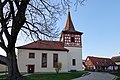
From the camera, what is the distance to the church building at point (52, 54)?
39656mm

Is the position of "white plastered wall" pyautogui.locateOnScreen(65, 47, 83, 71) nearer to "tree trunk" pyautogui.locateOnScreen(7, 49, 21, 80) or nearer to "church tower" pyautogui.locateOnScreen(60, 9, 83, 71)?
"church tower" pyautogui.locateOnScreen(60, 9, 83, 71)

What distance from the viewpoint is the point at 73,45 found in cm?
4584

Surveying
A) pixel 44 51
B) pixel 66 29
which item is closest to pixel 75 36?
pixel 66 29

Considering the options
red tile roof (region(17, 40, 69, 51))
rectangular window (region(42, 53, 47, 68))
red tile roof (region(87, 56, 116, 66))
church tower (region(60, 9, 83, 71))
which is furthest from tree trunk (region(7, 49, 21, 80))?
red tile roof (region(87, 56, 116, 66))

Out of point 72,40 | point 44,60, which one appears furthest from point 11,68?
point 72,40

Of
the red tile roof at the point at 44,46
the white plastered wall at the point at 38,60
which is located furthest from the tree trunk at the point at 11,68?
the white plastered wall at the point at 38,60

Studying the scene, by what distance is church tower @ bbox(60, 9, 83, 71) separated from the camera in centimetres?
4456

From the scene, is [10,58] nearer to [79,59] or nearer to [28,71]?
[28,71]

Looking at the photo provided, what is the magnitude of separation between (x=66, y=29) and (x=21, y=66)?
14.3m

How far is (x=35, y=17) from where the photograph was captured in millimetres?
15273

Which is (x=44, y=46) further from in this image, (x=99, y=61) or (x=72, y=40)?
(x=99, y=61)

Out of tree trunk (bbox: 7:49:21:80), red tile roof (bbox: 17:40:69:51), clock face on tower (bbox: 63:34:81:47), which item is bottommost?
tree trunk (bbox: 7:49:21:80)

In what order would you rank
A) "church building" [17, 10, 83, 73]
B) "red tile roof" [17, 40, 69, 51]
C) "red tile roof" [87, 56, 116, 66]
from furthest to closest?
"red tile roof" [87, 56, 116, 66] → "red tile roof" [17, 40, 69, 51] → "church building" [17, 10, 83, 73]

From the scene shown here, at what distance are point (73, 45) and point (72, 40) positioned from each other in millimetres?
1234
